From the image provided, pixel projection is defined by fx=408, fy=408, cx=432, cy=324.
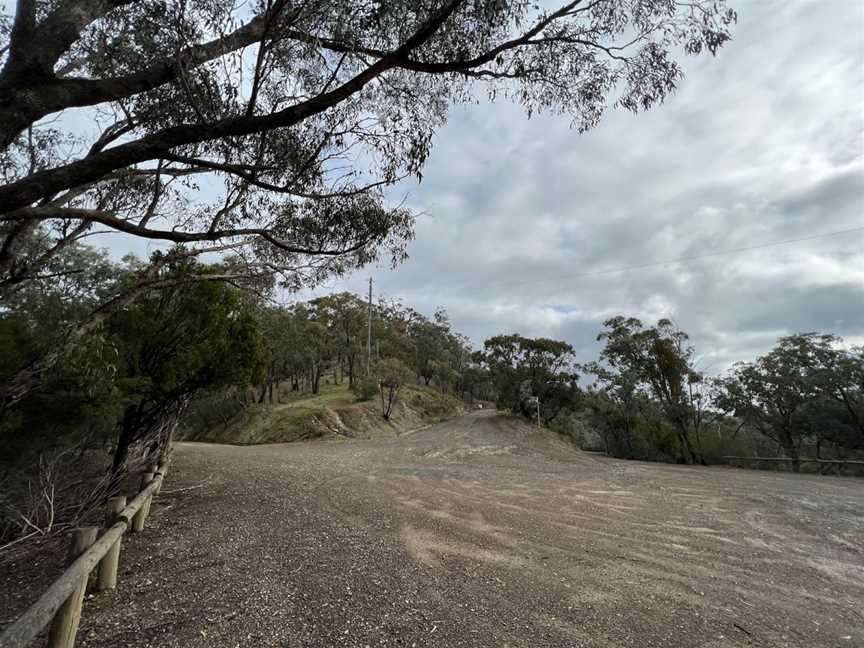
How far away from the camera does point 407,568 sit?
3883 mm

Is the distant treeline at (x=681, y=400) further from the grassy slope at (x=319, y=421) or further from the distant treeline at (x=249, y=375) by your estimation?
the grassy slope at (x=319, y=421)

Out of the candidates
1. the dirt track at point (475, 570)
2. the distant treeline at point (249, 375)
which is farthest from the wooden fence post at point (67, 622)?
the distant treeline at point (249, 375)

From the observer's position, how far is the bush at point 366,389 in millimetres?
25984

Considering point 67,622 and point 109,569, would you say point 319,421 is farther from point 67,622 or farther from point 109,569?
point 67,622

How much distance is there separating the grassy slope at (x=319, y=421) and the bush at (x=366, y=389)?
1.67 feet

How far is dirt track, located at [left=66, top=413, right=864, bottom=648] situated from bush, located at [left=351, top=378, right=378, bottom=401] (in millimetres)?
17786

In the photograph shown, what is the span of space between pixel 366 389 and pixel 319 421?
4.71 metres

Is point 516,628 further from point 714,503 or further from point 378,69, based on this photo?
point 714,503

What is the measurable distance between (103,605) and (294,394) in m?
31.6

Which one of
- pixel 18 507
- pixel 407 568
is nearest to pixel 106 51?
pixel 18 507

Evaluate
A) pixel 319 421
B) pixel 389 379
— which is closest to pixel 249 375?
pixel 319 421

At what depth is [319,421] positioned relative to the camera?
21.9 m

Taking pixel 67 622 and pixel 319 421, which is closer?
pixel 67 622

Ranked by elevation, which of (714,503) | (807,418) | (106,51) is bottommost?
(714,503)
